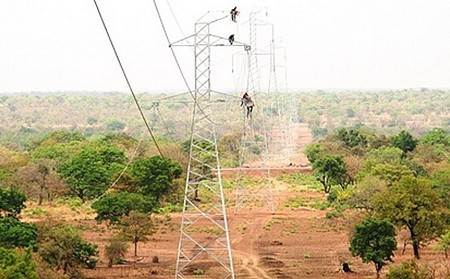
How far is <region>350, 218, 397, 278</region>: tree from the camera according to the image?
1086 inches

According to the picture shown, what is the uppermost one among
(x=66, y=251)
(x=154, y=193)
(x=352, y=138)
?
(x=66, y=251)

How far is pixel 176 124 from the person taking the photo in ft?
438

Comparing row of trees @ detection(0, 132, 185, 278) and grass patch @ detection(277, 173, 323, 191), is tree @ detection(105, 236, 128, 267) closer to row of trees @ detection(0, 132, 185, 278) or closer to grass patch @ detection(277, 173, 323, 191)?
row of trees @ detection(0, 132, 185, 278)

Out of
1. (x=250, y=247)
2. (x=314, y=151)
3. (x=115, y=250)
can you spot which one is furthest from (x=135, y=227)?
(x=314, y=151)

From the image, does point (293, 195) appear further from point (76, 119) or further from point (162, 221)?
point (76, 119)

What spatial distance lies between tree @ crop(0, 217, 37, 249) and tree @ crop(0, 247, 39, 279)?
234 inches

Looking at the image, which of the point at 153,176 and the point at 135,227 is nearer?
the point at 135,227

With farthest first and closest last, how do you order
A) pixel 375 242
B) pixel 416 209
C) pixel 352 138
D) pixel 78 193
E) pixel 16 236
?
pixel 352 138 < pixel 78 193 < pixel 416 209 < pixel 16 236 < pixel 375 242

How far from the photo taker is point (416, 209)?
30.9 meters

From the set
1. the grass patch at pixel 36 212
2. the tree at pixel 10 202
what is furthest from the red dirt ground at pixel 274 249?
the tree at pixel 10 202

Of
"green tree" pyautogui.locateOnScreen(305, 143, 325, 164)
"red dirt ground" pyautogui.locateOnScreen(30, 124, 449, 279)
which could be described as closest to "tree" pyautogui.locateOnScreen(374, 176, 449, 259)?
Answer: "red dirt ground" pyautogui.locateOnScreen(30, 124, 449, 279)

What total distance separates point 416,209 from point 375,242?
4.08 m

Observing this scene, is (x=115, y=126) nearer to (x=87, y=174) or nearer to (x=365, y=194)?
(x=87, y=174)

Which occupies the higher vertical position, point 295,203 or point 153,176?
point 153,176
